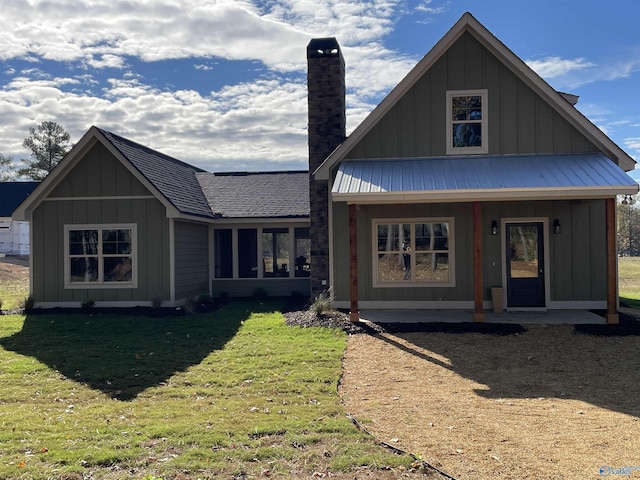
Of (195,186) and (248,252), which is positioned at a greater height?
(195,186)

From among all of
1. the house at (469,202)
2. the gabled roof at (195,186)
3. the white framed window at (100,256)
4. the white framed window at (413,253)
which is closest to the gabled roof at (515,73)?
the house at (469,202)

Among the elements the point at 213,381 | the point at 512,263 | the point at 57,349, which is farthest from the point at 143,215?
the point at 512,263

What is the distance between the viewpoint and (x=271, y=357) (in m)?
9.05

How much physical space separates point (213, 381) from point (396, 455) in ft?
11.4

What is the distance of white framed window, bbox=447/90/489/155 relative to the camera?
13.4 meters

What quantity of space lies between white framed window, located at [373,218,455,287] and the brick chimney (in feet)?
5.20

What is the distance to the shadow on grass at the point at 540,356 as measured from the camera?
23.4 feet

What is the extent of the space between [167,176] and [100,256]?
3.51 meters

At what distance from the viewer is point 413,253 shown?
45.3 feet

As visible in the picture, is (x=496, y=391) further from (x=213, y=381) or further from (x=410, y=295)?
(x=410, y=295)

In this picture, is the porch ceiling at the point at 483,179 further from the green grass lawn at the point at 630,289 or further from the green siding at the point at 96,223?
the green siding at the point at 96,223

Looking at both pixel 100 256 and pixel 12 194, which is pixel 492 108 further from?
pixel 12 194

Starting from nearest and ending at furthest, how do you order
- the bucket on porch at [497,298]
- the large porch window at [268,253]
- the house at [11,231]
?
the bucket on porch at [497,298] < the large porch window at [268,253] < the house at [11,231]

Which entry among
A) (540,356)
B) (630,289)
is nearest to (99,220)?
(540,356)
